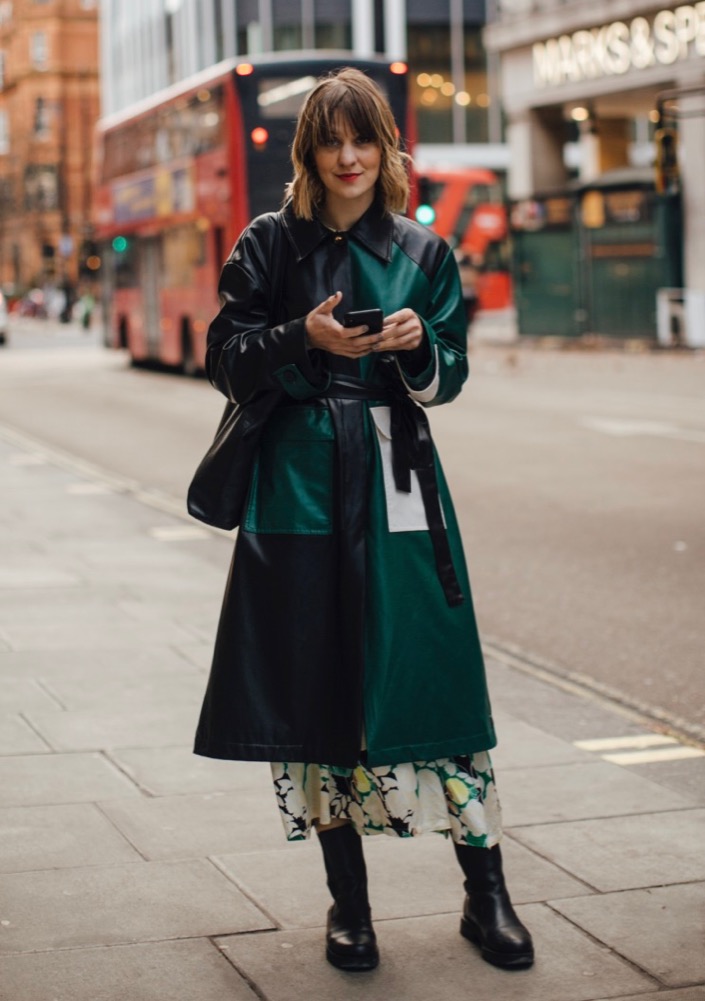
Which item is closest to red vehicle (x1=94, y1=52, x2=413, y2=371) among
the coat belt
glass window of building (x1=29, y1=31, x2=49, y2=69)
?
the coat belt

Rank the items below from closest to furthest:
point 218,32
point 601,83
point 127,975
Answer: point 127,975 → point 601,83 → point 218,32

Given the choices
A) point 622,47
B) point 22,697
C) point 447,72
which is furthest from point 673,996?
point 447,72

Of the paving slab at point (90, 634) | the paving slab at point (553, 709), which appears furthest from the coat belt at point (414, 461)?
the paving slab at point (90, 634)

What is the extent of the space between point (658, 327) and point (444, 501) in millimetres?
26258

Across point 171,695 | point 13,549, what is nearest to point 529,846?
point 171,695

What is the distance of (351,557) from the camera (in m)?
3.46

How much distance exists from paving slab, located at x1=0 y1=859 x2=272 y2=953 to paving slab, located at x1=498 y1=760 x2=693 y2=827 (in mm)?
908

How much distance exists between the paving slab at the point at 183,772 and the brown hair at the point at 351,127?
180 centimetres

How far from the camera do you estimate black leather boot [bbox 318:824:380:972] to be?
3.54 metres

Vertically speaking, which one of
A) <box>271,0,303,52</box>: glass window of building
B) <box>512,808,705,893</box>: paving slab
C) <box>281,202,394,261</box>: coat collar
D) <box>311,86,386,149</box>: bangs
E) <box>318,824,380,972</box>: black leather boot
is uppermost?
<box>271,0,303,52</box>: glass window of building

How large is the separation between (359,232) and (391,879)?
4.99 feet

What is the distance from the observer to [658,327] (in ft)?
95.8

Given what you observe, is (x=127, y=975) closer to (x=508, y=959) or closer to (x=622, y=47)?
(x=508, y=959)

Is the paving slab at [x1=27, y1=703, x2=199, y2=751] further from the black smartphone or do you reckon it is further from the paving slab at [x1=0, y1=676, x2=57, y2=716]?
the black smartphone
